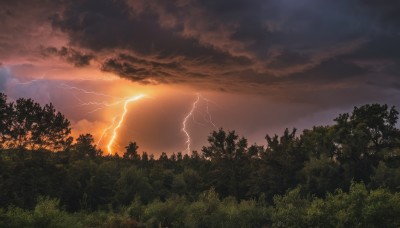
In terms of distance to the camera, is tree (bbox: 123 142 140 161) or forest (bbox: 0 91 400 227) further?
tree (bbox: 123 142 140 161)

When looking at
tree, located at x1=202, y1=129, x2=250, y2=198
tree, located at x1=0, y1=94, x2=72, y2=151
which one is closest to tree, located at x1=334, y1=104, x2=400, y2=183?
tree, located at x1=202, y1=129, x2=250, y2=198

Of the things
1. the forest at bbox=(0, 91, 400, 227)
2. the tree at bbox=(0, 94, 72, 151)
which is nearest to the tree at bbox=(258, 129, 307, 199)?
the forest at bbox=(0, 91, 400, 227)

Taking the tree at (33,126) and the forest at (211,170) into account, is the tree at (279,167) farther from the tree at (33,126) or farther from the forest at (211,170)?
the tree at (33,126)

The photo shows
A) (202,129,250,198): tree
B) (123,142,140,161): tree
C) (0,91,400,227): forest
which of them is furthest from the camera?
(123,142,140,161): tree

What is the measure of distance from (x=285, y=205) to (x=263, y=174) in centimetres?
2773

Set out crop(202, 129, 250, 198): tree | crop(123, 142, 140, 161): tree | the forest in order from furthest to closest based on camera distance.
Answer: crop(123, 142, 140, 161): tree, crop(202, 129, 250, 198): tree, the forest

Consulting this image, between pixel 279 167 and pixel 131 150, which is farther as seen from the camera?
pixel 131 150

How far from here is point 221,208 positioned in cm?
5022

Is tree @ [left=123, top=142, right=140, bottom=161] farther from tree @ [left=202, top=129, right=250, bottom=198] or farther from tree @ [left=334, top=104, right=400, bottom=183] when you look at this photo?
tree @ [left=334, top=104, right=400, bottom=183]

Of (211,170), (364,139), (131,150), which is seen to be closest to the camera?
(364,139)

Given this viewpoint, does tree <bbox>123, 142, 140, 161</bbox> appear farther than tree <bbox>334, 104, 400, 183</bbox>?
Yes

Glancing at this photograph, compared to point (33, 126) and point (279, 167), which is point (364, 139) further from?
point (33, 126)

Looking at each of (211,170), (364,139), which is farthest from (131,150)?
(364,139)

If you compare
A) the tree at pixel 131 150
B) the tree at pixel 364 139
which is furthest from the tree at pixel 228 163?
the tree at pixel 131 150
